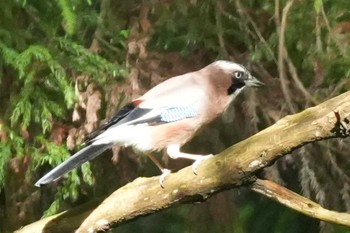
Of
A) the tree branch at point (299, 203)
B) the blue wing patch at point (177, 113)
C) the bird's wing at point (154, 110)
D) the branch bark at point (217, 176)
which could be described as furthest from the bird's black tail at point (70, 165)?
the tree branch at point (299, 203)

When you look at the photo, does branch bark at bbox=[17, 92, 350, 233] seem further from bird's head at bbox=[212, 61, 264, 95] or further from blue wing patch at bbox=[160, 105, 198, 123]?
bird's head at bbox=[212, 61, 264, 95]

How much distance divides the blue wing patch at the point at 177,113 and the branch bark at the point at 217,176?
203 millimetres

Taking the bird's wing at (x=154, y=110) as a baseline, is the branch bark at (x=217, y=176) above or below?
below

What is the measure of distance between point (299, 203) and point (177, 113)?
42cm

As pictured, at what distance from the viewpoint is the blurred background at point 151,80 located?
2043 mm

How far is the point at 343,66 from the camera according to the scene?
211cm

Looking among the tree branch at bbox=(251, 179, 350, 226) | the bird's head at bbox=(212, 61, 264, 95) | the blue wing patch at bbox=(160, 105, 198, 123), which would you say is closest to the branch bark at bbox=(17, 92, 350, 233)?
the tree branch at bbox=(251, 179, 350, 226)

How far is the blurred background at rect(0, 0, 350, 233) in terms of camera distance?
2043mm

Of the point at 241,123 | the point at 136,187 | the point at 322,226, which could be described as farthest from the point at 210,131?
the point at 136,187

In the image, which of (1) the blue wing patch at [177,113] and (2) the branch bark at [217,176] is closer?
(2) the branch bark at [217,176]

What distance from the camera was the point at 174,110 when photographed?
6.51ft

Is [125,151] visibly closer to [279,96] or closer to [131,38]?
[131,38]

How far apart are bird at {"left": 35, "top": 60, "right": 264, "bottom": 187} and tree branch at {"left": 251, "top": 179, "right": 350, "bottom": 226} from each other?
25cm

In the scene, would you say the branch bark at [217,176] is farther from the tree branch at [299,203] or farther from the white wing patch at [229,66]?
the white wing patch at [229,66]
